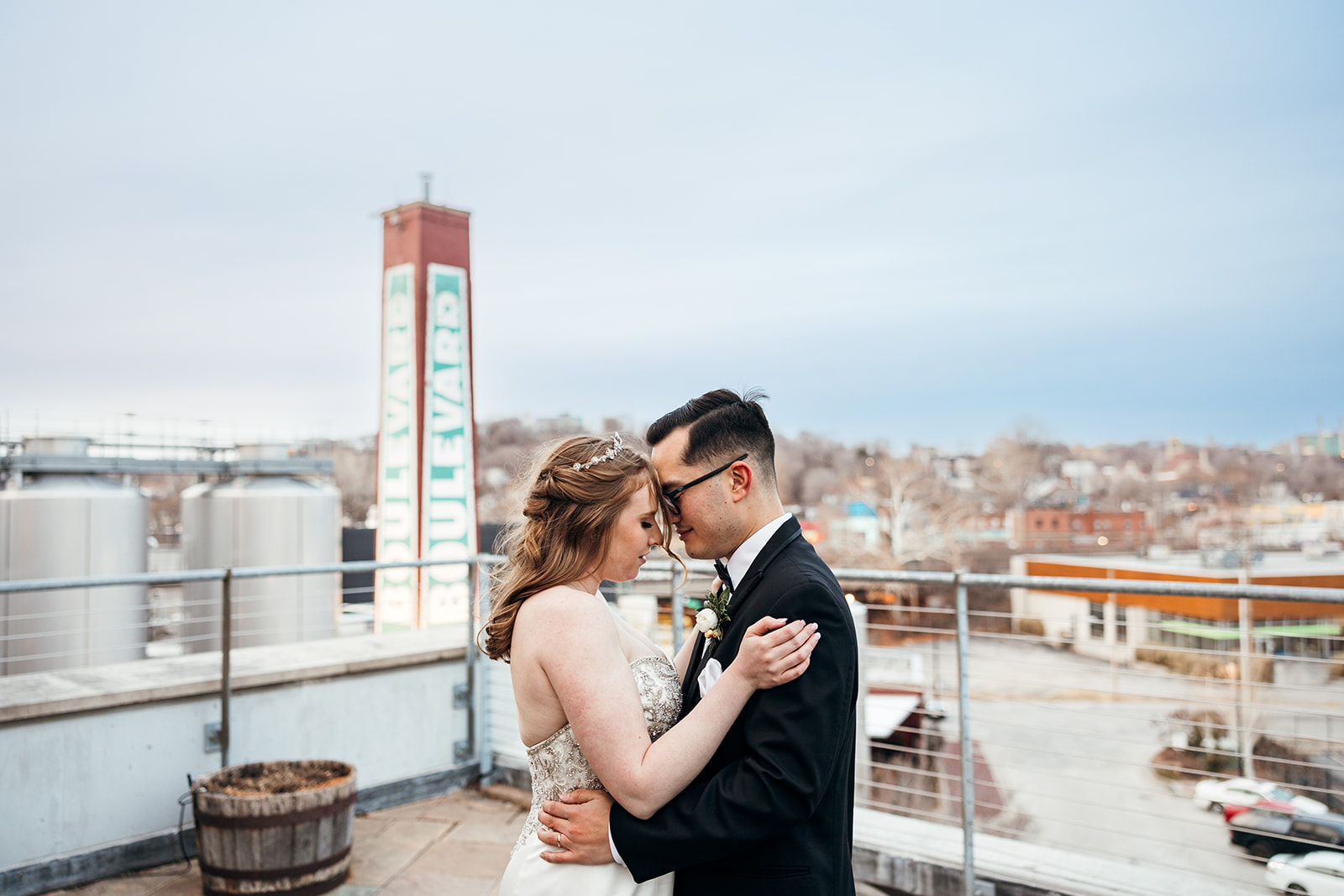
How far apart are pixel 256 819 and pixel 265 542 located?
40.0 feet

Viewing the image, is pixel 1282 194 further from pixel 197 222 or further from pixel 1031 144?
pixel 197 222

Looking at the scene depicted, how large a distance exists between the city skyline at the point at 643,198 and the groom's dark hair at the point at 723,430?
9.50 metres

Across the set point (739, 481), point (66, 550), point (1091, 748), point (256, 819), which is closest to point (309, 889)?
point (256, 819)

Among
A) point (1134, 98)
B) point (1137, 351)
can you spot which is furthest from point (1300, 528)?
point (1134, 98)

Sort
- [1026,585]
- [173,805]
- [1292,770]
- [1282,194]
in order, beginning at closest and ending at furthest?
[1026,585] → [173,805] → [1292,770] → [1282,194]

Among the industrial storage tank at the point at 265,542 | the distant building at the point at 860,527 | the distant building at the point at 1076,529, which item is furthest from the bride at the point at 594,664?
the distant building at the point at 1076,529

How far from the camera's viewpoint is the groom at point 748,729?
1.52 meters

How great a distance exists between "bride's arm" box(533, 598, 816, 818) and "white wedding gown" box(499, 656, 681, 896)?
95mm

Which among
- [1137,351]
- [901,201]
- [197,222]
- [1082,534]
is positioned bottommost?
[1082,534]

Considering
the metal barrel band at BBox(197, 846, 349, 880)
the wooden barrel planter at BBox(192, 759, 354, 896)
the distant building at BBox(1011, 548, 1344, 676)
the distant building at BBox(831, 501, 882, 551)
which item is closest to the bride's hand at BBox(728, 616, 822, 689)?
the wooden barrel planter at BBox(192, 759, 354, 896)

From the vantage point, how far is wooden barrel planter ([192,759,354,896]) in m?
3.76

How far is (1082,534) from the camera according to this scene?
56.1m

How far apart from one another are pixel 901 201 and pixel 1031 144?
11553 millimetres

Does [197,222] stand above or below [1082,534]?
above
